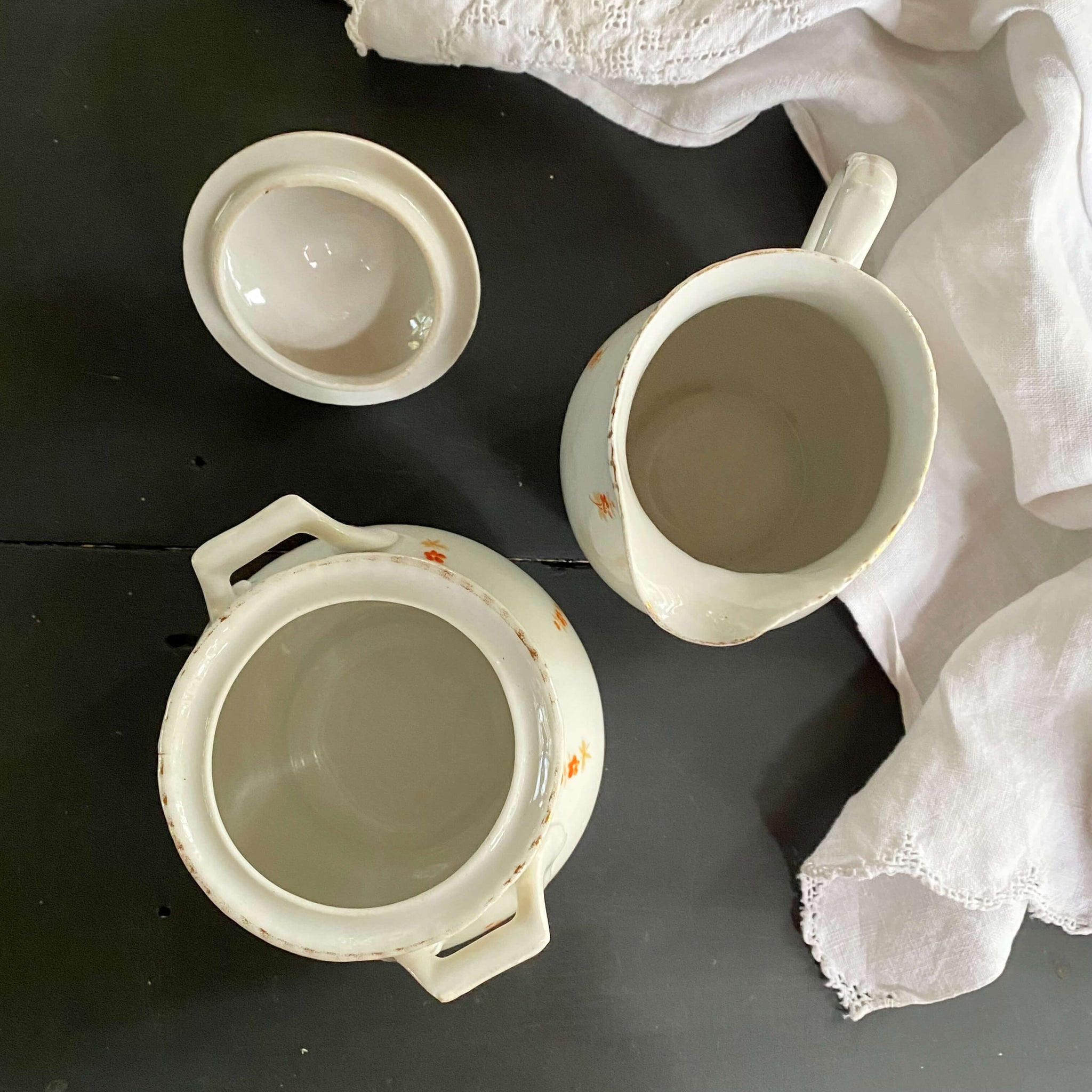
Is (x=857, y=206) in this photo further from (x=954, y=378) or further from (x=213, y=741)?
(x=213, y=741)

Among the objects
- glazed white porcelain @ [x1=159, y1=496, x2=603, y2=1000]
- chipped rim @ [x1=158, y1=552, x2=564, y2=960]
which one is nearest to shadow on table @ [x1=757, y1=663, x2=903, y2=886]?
glazed white porcelain @ [x1=159, y1=496, x2=603, y2=1000]

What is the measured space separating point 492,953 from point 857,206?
0.40 m

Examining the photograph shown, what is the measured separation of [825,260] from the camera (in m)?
0.43

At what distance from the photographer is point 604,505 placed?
444mm

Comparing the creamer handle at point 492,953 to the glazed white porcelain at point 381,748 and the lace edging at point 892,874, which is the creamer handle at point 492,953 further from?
the lace edging at point 892,874

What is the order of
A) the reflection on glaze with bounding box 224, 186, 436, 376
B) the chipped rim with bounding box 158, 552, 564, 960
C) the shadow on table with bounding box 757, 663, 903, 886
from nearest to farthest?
the chipped rim with bounding box 158, 552, 564, 960, the reflection on glaze with bounding box 224, 186, 436, 376, the shadow on table with bounding box 757, 663, 903, 886

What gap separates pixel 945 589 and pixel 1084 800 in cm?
16

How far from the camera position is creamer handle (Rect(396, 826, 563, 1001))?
15.8 inches

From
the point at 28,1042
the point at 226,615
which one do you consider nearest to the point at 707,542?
the point at 226,615

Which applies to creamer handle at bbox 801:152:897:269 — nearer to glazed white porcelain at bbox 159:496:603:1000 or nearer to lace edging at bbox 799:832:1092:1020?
glazed white porcelain at bbox 159:496:603:1000

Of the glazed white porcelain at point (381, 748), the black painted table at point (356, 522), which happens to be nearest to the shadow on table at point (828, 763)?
the black painted table at point (356, 522)

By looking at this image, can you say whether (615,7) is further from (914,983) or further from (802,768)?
(914,983)

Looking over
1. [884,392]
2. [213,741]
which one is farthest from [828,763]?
[213,741]

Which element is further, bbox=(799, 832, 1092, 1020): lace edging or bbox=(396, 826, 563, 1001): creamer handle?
bbox=(799, 832, 1092, 1020): lace edging
